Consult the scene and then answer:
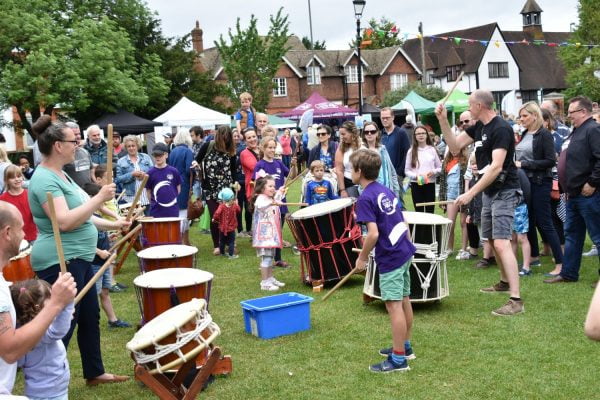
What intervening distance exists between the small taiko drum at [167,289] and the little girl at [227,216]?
4790mm

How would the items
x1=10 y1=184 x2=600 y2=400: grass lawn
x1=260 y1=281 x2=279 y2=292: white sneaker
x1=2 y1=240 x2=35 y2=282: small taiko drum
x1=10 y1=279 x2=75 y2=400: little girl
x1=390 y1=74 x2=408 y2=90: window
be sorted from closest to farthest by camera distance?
x1=10 y1=279 x2=75 y2=400: little girl → x1=10 y1=184 x2=600 y2=400: grass lawn → x1=2 y1=240 x2=35 y2=282: small taiko drum → x1=260 y1=281 x2=279 y2=292: white sneaker → x1=390 y1=74 x2=408 y2=90: window

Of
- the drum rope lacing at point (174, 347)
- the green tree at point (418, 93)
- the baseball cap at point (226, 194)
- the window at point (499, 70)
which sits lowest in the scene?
the drum rope lacing at point (174, 347)

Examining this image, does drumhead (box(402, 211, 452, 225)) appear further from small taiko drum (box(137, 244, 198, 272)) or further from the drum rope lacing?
the drum rope lacing

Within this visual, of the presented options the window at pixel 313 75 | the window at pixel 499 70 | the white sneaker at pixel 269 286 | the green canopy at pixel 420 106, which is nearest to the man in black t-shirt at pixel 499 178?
the white sneaker at pixel 269 286

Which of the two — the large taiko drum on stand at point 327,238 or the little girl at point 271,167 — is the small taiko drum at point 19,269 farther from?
the little girl at point 271,167

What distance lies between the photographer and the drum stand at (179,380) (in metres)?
4.34

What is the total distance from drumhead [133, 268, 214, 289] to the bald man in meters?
2.04

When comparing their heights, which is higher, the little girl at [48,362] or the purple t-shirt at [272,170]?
the purple t-shirt at [272,170]

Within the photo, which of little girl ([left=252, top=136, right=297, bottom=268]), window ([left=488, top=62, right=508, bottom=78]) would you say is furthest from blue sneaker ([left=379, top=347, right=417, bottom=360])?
window ([left=488, top=62, right=508, bottom=78])

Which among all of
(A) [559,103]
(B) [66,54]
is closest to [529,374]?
(A) [559,103]

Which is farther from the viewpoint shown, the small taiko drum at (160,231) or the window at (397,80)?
the window at (397,80)

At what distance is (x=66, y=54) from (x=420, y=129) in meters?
23.5

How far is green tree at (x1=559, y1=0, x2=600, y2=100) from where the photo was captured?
141 ft

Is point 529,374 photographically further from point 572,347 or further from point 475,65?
point 475,65
